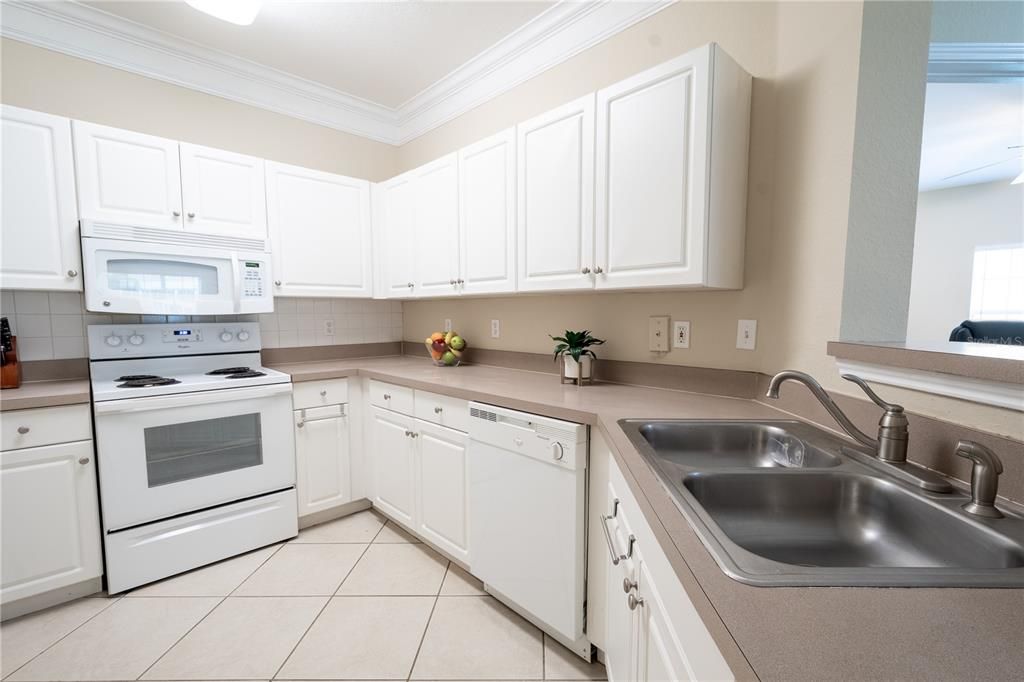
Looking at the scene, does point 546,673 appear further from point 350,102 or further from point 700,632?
point 350,102

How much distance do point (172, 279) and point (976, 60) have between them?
333 cm

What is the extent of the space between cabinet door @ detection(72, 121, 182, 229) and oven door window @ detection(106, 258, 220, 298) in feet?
0.68

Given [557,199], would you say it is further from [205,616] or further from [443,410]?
[205,616]

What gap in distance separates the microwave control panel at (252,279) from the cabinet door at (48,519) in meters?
0.93

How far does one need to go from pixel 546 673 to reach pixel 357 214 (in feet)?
8.54

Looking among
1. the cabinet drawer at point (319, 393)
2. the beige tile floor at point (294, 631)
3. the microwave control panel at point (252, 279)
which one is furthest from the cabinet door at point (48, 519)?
the microwave control panel at point (252, 279)

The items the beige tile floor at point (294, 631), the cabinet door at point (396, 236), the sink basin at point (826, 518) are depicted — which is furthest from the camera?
the cabinet door at point (396, 236)

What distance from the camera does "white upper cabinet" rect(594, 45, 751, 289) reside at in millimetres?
1347

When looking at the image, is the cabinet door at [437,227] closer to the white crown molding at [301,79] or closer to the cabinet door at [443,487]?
→ the white crown molding at [301,79]

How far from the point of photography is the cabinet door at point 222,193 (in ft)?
7.02

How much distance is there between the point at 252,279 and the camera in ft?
7.45

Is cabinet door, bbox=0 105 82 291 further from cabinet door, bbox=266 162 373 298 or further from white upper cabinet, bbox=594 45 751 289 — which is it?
white upper cabinet, bbox=594 45 751 289

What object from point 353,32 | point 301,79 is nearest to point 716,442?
point 353,32

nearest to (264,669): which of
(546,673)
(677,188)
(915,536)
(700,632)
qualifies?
(546,673)
